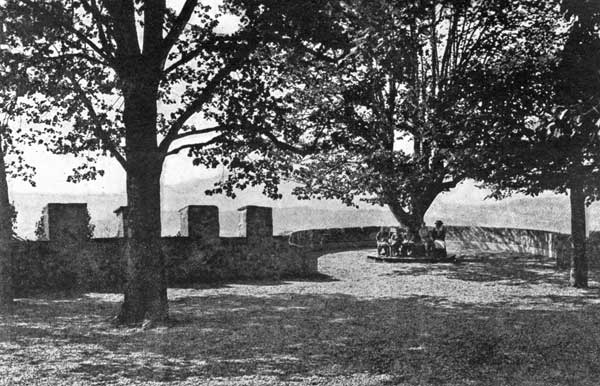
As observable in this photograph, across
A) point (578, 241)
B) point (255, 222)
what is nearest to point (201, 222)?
point (255, 222)

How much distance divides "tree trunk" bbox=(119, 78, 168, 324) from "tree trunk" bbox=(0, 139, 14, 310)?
3.23 m

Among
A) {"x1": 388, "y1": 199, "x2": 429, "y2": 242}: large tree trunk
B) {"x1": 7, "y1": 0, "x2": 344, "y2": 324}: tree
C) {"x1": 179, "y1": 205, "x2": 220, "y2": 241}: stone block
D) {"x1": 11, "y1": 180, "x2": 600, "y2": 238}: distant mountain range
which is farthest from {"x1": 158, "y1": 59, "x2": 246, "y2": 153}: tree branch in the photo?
{"x1": 11, "y1": 180, "x2": 600, "y2": 238}: distant mountain range

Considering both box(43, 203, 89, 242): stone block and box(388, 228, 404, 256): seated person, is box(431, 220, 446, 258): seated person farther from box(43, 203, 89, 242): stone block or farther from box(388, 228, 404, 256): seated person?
box(43, 203, 89, 242): stone block

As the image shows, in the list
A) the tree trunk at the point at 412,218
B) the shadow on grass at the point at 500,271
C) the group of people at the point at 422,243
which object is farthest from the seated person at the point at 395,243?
the shadow on grass at the point at 500,271

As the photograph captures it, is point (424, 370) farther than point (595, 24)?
No

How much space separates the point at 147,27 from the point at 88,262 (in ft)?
21.7

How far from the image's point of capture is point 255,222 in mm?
15516

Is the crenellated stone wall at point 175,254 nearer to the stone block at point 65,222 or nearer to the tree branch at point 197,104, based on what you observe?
the stone block at point 65,222

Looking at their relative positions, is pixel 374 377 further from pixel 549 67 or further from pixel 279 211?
pixel 279 211

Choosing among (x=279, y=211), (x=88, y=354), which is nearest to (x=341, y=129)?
(x=88, y=354)

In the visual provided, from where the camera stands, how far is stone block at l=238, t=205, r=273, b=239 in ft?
50.8

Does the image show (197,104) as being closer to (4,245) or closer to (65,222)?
(4,245)

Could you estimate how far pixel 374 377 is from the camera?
251 inches

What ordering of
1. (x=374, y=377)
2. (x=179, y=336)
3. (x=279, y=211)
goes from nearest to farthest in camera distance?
(x=374, y=377), (x=179, y=336), (x=279, y=211)
